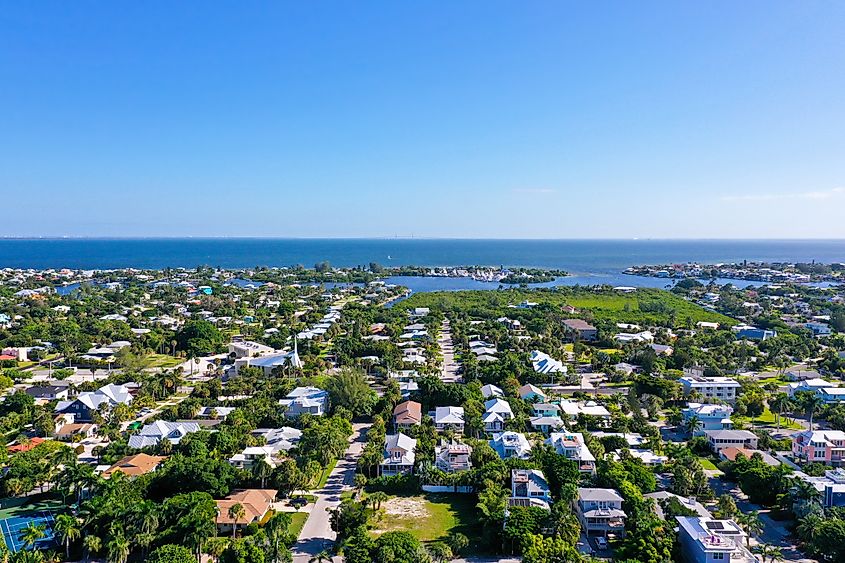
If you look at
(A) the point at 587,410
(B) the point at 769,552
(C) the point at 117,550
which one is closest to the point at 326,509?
(C) the point at 117,550

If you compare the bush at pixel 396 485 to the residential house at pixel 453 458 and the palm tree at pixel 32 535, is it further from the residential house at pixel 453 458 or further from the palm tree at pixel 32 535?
the palm tree at pixel 32 535

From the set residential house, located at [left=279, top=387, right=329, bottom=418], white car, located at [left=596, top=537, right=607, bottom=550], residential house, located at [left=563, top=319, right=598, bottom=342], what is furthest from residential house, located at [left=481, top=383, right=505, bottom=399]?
residential house, located at [left=563, top=319, right=598, bottom=342]

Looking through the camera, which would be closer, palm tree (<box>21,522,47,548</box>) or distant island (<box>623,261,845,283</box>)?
palm tree (<box>21,522,47,548</box>)

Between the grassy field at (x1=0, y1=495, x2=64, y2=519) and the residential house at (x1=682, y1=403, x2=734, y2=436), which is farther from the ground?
the residential house at (x1=682, y1=403, x2=734, y2=436)

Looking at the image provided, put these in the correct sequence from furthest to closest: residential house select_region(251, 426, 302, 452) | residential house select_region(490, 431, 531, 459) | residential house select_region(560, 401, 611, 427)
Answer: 1. residential house select_region(560, 401, 611, 427)
2. residential house select_region(251, 426, 302, 452)
3. residential house select_region(490, 431, 531, 459)

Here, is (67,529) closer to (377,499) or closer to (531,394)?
(377,499)

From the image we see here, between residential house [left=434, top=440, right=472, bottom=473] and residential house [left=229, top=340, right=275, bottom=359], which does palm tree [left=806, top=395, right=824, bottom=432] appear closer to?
residential house [left=434, top=440, right=472, bottom=473]
